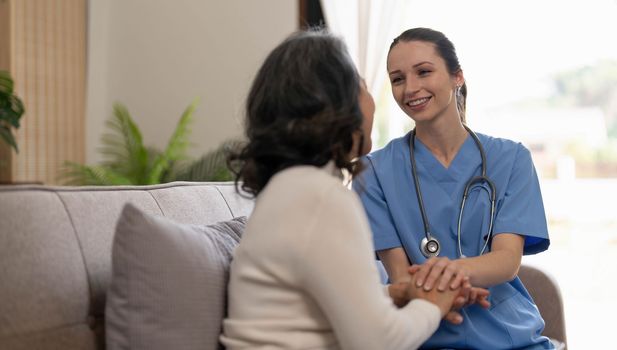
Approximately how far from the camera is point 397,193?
188cm

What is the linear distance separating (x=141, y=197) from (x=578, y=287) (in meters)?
2.70

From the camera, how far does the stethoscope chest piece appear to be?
1.79 m

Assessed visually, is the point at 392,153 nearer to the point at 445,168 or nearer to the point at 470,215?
the point at 445,168

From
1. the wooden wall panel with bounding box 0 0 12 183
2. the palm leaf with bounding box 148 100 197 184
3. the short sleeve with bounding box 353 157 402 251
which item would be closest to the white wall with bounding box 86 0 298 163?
the palm leaf with bounding box 148 100 197 184

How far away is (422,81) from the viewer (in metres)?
1.90

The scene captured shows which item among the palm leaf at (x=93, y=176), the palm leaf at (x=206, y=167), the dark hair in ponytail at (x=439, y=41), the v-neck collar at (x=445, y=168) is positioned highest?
the dark hair in ponytail at (x=439, y=41)

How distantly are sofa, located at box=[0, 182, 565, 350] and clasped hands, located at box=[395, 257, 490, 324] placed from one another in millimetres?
356

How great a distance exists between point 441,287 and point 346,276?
0.32 m

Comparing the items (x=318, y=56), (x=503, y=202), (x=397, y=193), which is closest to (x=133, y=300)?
(x=318, y=56)

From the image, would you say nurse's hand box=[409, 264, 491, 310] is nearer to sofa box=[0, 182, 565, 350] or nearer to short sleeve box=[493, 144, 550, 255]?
short sleeve box=[493, 144, 550, 255]

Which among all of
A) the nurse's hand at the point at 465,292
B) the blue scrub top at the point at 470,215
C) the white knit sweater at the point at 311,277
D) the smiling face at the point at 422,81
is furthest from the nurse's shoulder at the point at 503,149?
the white knit sweater at the point at 311,277

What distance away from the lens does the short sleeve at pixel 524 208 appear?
5.94 feet

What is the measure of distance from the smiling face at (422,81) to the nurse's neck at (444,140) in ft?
0.09

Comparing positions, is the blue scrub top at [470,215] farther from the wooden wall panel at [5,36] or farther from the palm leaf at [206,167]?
the wooden wall panel at [5,36]
